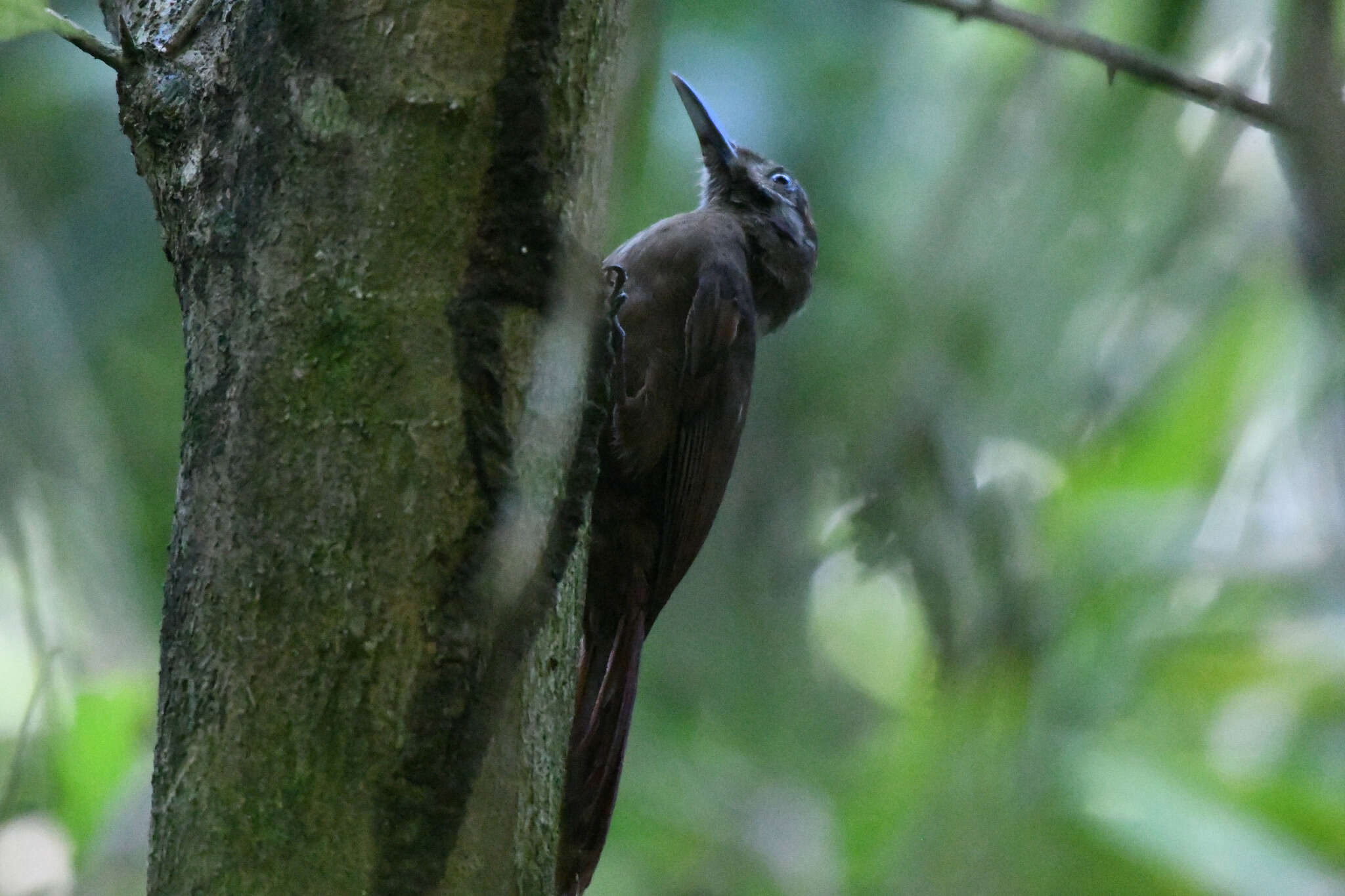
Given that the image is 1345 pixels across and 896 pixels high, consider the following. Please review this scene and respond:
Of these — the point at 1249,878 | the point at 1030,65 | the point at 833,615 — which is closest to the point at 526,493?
the point at 1030,65

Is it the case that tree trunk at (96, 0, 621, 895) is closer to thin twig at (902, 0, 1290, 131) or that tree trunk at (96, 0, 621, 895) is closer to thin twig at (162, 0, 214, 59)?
thin twig at (162, 0, 214, 59)

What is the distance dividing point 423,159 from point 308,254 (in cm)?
15

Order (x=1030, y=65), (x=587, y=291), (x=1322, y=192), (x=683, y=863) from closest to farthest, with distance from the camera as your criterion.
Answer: (x=1322, y=192) < (x=587, y=291) < (x=1030, y=65) < (x=683, y=863)

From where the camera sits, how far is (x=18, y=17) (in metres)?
1.31

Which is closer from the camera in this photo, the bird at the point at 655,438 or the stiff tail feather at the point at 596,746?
the stiff tail feather at the point at 596,746

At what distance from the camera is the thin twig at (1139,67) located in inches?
71.2

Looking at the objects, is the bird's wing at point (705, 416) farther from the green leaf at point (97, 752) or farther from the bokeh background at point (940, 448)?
the green leaf at point (97, 752)

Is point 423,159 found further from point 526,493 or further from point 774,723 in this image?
point 774,723

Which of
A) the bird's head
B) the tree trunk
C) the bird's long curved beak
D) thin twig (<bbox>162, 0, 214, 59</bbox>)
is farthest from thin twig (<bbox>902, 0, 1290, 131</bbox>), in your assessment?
the bird's head

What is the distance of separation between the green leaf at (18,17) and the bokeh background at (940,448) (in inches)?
26.1

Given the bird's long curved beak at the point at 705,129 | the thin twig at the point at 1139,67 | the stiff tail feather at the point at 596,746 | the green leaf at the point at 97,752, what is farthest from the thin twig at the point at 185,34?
the bird's long curved beak at the point at 705,129

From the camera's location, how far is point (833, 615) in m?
4.38

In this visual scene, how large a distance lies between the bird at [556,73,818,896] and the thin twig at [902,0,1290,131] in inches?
36.5

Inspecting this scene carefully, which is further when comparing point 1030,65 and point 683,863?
point 683,863
